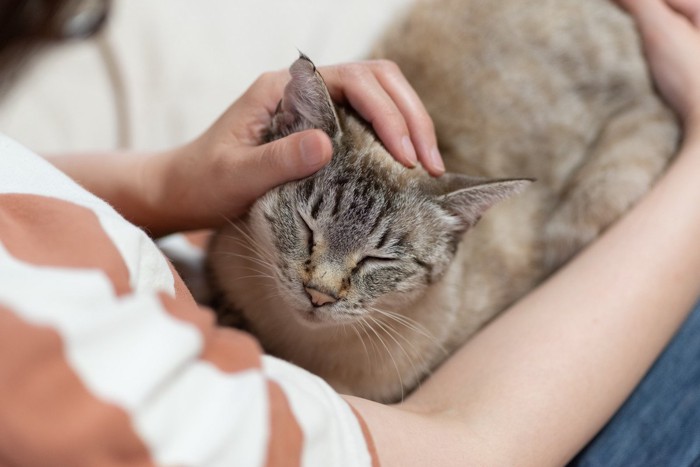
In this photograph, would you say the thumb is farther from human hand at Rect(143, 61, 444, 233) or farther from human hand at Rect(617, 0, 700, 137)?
human hand at Rect(617, 0, 700, 137)

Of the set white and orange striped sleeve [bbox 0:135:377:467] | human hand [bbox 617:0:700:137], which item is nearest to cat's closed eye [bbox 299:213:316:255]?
white and orange striped sleeve [bbox 0:135:377:467]

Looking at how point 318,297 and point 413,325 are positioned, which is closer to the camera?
point 318,297

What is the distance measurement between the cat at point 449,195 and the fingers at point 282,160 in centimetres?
4

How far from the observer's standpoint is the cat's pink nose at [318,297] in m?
1.16

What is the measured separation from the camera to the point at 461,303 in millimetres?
1477

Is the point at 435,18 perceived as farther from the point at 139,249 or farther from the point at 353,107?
the point at 139,249

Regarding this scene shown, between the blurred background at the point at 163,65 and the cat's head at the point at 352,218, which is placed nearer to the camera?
the cat's head at the point at 352,218

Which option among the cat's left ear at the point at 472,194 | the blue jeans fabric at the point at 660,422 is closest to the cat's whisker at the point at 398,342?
the cat's left ear at the point at 472,194

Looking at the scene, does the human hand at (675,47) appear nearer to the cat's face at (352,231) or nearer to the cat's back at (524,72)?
the cat's back at (524,72)

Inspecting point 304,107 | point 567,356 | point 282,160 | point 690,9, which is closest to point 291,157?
point 282,160

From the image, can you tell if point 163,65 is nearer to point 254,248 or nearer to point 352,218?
point 254,248

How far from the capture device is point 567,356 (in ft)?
3.67

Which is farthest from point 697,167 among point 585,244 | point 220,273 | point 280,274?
point 220,273

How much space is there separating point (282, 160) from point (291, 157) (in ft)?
0.07
